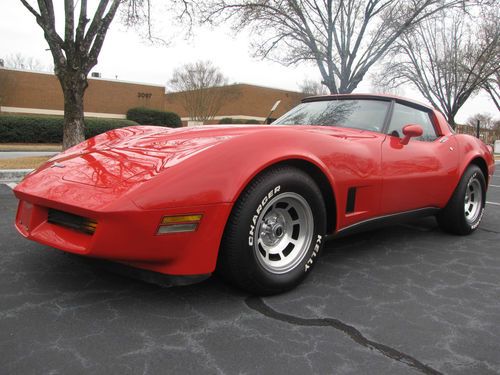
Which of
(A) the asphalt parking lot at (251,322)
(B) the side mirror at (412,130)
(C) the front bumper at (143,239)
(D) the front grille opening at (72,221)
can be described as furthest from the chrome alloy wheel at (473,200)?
(D) the front grille opening at (72,221)

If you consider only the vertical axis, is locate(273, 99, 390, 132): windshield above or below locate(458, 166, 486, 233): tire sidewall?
above

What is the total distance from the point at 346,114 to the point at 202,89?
33337mm

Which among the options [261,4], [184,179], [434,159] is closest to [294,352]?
[184,179]

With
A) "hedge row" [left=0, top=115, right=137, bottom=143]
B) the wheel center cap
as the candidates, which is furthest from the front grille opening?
"hedge row" [left=0, top=115, right=137, bottom=143]

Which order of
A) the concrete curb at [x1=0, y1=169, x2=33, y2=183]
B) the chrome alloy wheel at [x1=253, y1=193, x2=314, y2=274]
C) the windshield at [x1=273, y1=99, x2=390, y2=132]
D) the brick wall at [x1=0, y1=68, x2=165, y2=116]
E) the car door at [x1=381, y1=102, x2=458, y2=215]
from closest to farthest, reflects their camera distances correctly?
1. the chrome alloy wheel at [x1=253, y1=193, x2=314, y2=274]
2. the car door at [x1=381, y1=102, x2=458, y2=215]
3. the windshield at [x1=273, y1=99, x2=390, y2=132]
4. the concrete curb at [x1=0, y1=169, x2=33, y2=183]
5. the brick wall at [x1=0, y1=68, x2=165, y2=116]

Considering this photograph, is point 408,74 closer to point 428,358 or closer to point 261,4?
point 261,4

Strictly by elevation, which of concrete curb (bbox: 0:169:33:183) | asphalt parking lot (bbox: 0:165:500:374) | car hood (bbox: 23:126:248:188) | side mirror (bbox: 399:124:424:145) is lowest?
concrete curb (bbox: 0:169:33:183)

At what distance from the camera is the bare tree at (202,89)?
35.3 m

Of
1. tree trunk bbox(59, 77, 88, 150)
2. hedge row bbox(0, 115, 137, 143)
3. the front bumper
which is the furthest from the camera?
hedge row bbox(0, 115, 137, 143)

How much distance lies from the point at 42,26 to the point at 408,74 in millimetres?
20253

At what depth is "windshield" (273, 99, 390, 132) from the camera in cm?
339

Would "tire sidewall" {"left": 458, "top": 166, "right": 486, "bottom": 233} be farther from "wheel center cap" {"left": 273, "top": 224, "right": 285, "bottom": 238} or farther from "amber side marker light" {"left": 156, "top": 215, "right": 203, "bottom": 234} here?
"amber side marker light" {"left": 156, "top": 215, "right": 203, "bottom": 234}

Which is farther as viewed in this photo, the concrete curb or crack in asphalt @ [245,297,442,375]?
the concrete curb

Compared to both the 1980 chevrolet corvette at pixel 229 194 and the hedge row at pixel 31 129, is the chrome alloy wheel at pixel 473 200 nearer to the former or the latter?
the 1980 chevrolet corvette at pixel 229 194
